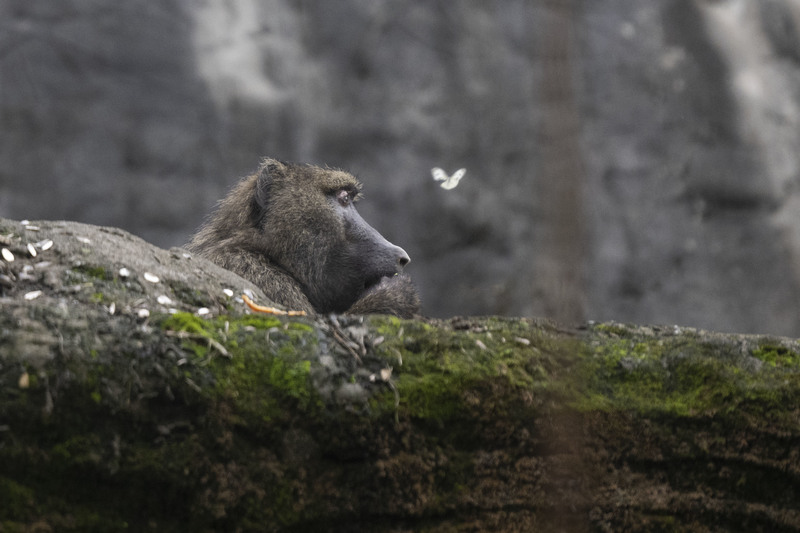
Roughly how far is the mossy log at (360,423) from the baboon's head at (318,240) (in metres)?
2.68

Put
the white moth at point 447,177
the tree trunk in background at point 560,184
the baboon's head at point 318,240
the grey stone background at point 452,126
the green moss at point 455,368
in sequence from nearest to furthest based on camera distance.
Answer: the tree trunk in background at point 560,184 < the green moss at point 455,368 < the baboon's head at point 318,240 < the grey stone background at point 452,126 < the white moth at point 447,177

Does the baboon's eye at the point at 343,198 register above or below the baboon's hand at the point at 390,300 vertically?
above

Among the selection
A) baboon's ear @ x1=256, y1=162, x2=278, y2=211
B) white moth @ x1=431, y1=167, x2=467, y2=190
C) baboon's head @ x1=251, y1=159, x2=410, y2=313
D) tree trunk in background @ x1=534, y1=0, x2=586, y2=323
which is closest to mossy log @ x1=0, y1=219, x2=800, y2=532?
tree trunk in background @ x1=534, y1=0, x2=586, y2=323

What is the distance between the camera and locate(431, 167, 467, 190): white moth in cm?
1191

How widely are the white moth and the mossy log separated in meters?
8.21

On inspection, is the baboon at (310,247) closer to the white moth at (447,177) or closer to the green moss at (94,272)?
the green moss at (94,272)

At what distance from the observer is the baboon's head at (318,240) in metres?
6.46

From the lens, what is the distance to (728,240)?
40.6 ft

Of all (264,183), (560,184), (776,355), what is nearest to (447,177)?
(264,183)

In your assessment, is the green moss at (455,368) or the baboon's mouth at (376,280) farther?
the baboon's mouth at (376,280)

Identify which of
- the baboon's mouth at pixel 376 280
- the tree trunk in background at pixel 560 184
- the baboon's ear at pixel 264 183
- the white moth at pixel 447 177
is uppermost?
the white moth at pixel 447 177

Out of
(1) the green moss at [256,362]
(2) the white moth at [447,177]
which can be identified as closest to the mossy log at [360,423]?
(1) the green moss at [256,362]

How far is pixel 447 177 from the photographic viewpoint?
39.3 feet

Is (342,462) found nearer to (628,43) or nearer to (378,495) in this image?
(378,495)
